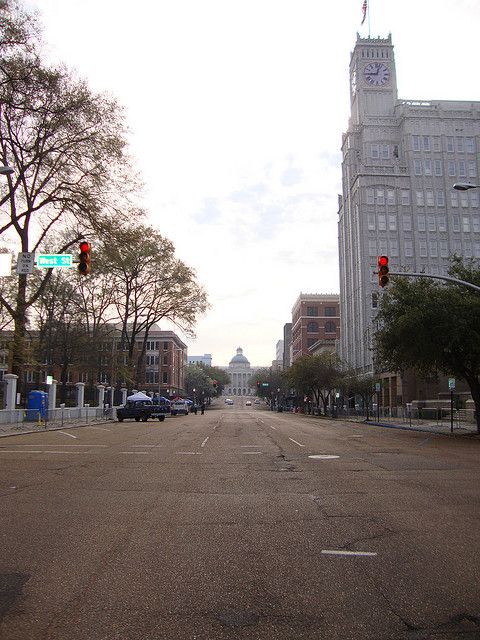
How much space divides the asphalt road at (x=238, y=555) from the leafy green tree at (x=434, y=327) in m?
14.9

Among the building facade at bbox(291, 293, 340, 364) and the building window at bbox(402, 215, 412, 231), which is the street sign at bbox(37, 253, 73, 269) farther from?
the building facade at bbox(291, 293, 340, 364)

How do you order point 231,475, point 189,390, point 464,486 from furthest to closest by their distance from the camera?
point 189,390, point 231,475, point 464,486

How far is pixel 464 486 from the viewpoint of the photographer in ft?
36.5

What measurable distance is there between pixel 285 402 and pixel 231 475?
111m

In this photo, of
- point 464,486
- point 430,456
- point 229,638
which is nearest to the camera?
point 229,638

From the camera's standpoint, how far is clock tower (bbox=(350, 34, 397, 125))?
8556cm

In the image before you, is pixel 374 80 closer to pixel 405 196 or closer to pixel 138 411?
pixel 405 196

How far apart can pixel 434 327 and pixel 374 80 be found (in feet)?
230

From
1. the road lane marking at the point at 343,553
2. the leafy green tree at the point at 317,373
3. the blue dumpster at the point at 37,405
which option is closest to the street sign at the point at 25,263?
the road lane marking at the point at 343,553

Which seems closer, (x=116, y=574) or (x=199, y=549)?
(x=116, y=574)

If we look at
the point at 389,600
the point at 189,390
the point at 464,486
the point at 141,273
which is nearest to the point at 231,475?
the point at 464,486

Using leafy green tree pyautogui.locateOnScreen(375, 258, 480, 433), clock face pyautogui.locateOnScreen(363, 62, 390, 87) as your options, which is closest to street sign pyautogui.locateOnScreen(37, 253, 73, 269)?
leafy green tree pyautogui.locateOnScreen(375, 258, 480, 433)

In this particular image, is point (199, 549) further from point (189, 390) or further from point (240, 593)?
point (189, 390)

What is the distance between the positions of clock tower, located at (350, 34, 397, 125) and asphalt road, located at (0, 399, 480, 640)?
82172 mm
